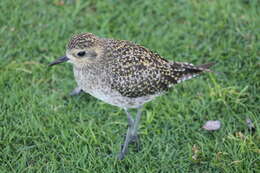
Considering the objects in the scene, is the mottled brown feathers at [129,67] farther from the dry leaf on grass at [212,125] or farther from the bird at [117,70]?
the dry leaf on grass at [212,125]

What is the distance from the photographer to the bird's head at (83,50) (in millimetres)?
4664

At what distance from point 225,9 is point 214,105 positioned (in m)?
2.07

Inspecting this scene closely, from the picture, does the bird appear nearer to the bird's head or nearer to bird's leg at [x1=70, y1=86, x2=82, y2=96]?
the bird's head

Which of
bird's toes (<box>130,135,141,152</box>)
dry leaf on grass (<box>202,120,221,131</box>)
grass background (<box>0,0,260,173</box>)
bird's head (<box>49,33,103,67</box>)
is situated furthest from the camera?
dry leaf on grass (<box>202,120,221,131</box>)

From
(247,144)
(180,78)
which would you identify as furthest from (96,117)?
(247,144)

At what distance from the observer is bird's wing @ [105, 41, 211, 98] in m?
4.75

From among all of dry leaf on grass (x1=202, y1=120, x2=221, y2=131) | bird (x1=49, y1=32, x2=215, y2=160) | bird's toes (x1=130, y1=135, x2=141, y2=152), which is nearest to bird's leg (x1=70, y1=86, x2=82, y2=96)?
bird (x1=49, y1=32, x2=215, y2=160)

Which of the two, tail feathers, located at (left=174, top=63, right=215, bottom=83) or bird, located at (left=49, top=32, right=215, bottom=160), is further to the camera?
tail feathers, located at (left=174, top=63, right=215, bottom=83)

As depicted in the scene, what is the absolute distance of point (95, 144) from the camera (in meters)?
5.24

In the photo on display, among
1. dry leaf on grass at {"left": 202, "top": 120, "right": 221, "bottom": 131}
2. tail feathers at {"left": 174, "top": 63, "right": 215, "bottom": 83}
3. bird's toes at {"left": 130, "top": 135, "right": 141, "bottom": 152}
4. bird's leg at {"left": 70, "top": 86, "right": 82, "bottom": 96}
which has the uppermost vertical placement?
tail feathers at {"left": 174, "top": 63, "right": 215, "bottom": 83}

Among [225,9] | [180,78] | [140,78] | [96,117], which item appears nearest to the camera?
[140,78]

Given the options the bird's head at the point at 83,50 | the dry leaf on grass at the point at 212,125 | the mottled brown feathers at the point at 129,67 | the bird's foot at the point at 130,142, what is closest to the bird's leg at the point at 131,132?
the bird's foot at the point at 130,142

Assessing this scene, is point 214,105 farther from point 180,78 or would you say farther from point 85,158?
point 85,158

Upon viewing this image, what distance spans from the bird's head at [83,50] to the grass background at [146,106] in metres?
1.00
